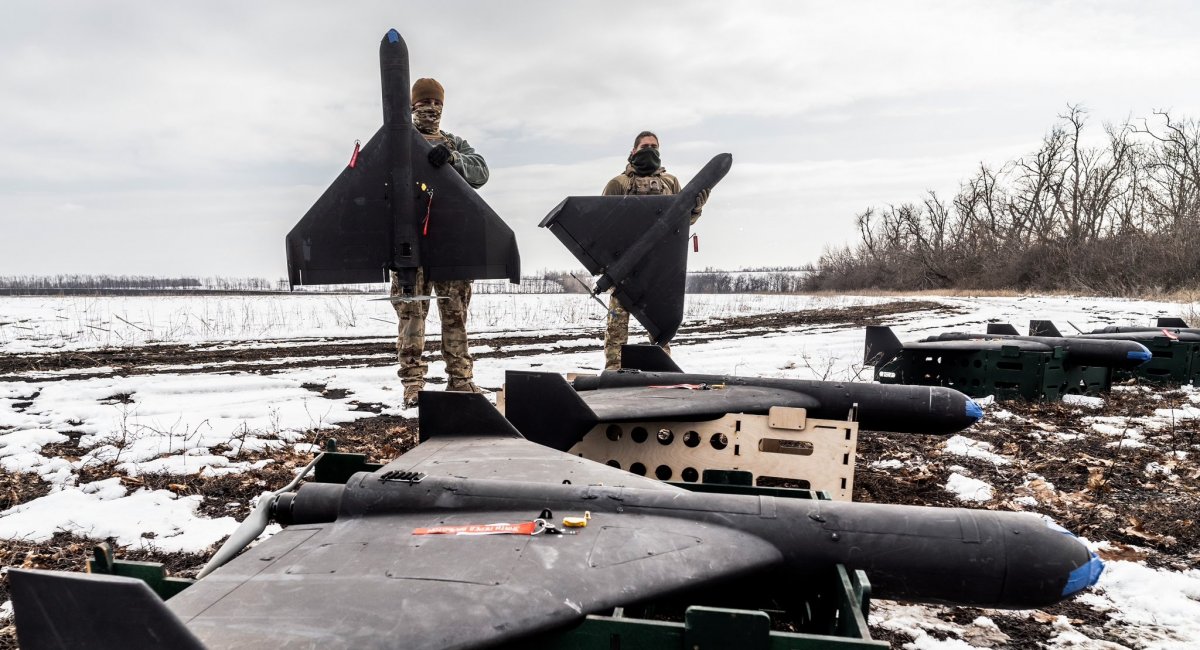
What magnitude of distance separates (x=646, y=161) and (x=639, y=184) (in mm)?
332

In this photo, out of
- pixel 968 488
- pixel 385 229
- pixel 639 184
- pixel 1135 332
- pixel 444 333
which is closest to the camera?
pixel 968 488

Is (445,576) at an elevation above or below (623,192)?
below

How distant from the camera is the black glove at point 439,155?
6695mm

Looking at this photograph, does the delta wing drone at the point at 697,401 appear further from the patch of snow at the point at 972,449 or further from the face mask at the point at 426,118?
the face mask at the point at 426,118

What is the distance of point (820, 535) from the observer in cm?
246

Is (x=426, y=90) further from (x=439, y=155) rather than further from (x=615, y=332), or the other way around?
(x=615, y=332)

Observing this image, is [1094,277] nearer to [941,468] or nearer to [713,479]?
[941,468]

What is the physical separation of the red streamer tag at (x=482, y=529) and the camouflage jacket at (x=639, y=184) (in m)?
6.49

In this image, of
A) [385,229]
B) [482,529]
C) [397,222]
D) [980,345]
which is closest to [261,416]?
[385,229]

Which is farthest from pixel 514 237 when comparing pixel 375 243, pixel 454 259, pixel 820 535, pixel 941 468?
pixel 820 535

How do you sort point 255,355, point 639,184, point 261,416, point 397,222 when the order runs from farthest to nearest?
1. point 255,355
2. point 639,184
3. point 261,416
4. point 397,222

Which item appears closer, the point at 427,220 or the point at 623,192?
the point at 427,220

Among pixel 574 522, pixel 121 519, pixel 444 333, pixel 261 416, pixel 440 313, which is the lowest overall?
pixel 121 519

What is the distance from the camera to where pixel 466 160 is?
7.89 m
